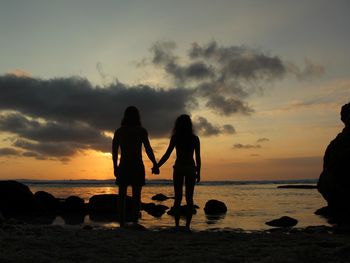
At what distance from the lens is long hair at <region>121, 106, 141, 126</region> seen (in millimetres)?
10305

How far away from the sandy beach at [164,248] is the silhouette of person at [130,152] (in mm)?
1228

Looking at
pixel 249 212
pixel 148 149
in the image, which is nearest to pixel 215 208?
pixel 249 212

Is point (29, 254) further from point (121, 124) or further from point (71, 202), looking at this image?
point (71, 202)

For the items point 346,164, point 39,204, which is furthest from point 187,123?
point 39,204

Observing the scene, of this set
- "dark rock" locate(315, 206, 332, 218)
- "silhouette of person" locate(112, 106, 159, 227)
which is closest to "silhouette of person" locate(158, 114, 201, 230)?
"silhouette of person" locate(112, 106, 159, 227)

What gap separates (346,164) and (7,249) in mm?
15251

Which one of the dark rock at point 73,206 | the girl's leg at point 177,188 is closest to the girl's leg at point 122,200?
the girl's leg at point 177,188

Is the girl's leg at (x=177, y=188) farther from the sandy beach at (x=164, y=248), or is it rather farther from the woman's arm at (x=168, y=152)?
the sandy beach at (x=164, y=248)

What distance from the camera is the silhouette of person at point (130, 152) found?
1015 centimetres

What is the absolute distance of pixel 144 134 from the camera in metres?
10.4

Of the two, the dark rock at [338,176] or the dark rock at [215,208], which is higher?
the dark rock at [338,176]

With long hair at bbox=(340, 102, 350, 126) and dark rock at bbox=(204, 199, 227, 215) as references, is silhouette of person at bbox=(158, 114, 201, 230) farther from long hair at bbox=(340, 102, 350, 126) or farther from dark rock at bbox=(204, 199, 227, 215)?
long hair at bbox=(340, 102, 350, 126)

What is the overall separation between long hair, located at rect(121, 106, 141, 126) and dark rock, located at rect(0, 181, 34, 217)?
46.4 ft

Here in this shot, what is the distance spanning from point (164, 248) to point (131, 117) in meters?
4.03
